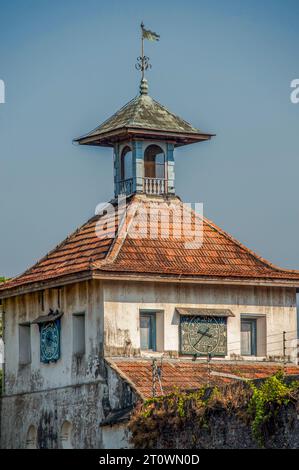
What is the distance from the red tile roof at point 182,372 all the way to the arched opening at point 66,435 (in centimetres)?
256

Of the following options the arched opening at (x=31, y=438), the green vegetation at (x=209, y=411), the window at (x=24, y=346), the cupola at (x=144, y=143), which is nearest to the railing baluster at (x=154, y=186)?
the cupola at (x=144, y=143)

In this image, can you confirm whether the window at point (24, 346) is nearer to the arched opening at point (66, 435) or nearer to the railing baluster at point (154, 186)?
the arched opening at point (66, 435)

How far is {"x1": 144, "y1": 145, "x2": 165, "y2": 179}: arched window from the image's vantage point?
2008 inches

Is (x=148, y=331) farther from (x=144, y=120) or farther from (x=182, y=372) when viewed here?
(x=144, y=120)

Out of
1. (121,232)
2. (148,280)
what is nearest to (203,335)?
(148,280)

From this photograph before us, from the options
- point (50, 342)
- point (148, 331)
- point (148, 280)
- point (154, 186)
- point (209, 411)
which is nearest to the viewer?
point (209, 411)

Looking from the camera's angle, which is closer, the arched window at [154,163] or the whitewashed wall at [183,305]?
the whitewashed wall at [183,305]

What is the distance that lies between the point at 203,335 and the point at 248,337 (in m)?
1.69

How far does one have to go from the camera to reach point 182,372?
153 feet

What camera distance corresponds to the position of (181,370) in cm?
4684

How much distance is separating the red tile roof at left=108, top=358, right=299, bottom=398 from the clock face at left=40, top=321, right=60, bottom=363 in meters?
2.86

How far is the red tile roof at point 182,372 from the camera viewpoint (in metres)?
45.0
